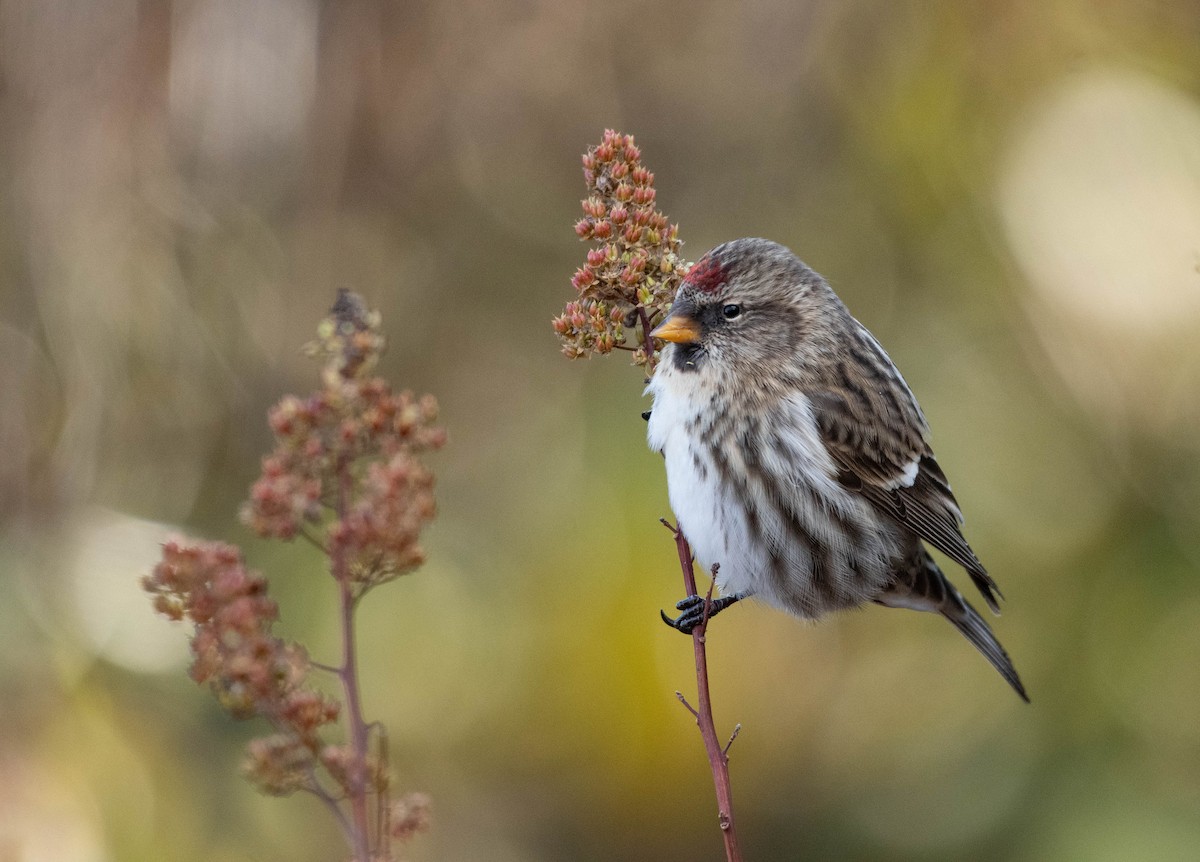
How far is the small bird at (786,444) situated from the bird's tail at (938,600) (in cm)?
2

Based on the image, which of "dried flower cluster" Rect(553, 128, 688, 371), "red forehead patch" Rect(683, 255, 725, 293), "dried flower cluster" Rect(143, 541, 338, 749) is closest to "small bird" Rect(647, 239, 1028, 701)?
"red forehead patch" Rect(683, 255, 725, 293)

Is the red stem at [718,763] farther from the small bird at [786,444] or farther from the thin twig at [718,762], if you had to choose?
Answer: the small bird at [786,444]

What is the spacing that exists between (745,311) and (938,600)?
2.80 feet

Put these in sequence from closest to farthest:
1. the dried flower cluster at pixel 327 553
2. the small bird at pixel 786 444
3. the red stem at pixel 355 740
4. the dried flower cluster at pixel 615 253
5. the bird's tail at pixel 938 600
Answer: the red stem at pixel 355 740 → the dried flower cluster at pixel 327 553 → the dried flower cluster at pixel 615 253 → the small bird at pixel 786 444 → the bird's tail at pixel 938 600

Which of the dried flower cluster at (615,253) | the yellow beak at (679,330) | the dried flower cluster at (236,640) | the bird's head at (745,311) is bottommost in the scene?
the dried flower cluster at (236,640)

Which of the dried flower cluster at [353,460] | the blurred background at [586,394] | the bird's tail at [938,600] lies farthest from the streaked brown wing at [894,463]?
the dried flower cluster at [353,460]

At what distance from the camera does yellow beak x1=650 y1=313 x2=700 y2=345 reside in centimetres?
211

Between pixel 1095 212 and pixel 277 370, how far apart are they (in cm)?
253

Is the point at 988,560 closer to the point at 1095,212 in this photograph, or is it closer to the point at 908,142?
the point at 1095,212

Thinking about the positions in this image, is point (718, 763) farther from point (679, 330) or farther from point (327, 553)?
point (679, 330)

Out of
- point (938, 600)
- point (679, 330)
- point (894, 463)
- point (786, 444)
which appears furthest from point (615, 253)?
point (938, 600)

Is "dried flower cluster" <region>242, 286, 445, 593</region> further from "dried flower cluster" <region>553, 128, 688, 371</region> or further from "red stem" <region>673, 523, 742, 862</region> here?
"dried flower cluster" <region>553, 128, 688, 371</region>

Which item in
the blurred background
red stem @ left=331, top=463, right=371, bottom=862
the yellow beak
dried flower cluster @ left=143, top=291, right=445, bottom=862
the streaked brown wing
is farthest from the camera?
the blurred background

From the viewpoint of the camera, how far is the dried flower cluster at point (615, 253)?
5.08 ft
